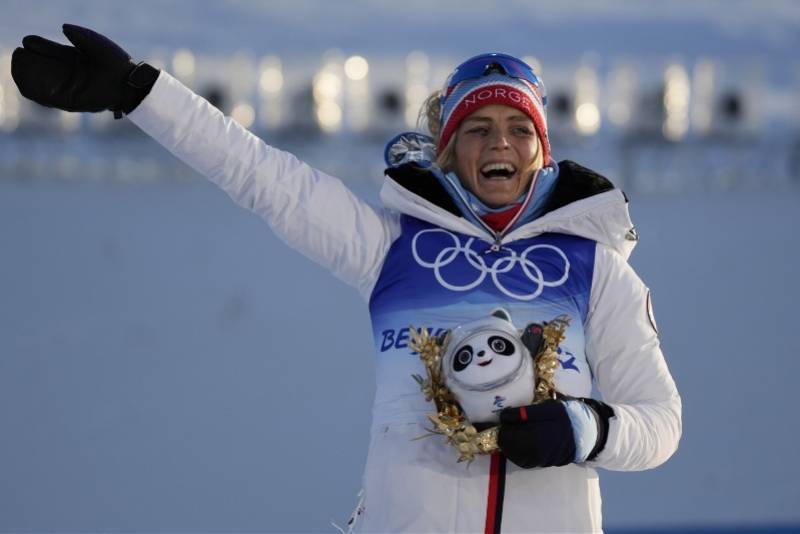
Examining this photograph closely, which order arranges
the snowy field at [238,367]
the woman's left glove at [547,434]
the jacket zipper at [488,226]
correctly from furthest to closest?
the snowy field at [238,367]
the jacket zipper at [488,226]
the woman's left glove at [547,434]

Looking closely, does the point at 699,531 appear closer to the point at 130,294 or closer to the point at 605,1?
the point at 130,294

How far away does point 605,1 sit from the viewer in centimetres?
1434

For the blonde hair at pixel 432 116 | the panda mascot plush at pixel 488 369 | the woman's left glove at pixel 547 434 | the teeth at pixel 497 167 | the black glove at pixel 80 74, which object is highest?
the blonde hair at pixel 432 116

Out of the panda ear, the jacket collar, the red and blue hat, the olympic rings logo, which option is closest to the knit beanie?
the red and blue hat

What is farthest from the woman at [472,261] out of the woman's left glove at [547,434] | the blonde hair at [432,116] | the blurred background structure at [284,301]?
the blurred background structure at [284,301]

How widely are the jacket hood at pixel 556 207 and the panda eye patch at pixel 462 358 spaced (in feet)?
0.88

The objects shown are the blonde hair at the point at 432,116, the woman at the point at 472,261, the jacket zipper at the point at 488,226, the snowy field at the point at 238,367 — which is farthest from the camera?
the snowy field at the point at 238,367

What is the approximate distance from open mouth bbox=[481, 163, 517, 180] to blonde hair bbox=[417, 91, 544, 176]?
5cm

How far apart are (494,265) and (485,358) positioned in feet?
0.79

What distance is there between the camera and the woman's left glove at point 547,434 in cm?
179

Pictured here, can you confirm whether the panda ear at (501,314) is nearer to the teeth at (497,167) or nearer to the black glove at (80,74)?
the teeth at (497,167)

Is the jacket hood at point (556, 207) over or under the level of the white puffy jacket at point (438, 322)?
over

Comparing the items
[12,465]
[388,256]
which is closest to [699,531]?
[12,465]

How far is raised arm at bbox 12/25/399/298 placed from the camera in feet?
6.33
